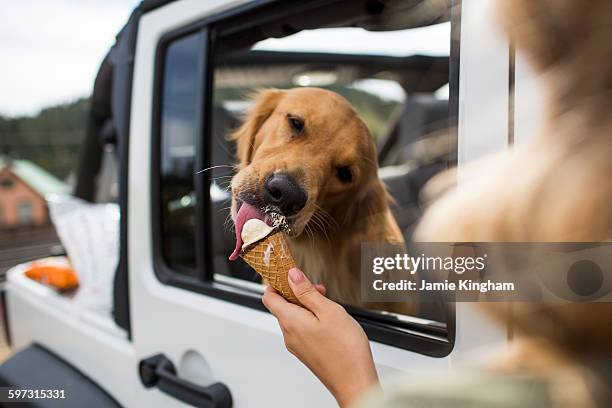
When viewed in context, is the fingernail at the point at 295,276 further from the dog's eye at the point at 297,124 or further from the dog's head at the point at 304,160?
the dog's eye at the point at 297,124

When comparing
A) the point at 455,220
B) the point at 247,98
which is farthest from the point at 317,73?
the point at 455,220

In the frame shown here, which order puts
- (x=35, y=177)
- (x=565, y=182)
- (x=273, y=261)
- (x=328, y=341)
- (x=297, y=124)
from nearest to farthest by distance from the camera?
1. (x=565, y=182)
2. (x=328, y=341)
3. (x=273, y=261)
4. (x=297, y=124)
5. (x=35, y=177)

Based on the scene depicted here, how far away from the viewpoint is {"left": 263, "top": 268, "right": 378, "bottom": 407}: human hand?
0.73m

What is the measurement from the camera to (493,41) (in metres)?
0.79

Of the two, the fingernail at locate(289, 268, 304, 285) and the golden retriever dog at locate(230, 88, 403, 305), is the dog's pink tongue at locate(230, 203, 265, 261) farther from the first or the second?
the fingernail at locate(289, 268, 304, 285)

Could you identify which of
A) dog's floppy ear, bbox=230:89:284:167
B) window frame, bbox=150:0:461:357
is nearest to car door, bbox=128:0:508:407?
window frame, bbox=150:0:461:357

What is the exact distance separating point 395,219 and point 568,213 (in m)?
0.84

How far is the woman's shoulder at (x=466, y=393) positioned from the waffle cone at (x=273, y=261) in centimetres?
25

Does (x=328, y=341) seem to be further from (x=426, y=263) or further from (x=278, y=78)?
(x=278, y=78)

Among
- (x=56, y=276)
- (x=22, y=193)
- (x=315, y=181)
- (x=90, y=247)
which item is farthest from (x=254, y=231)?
(x=22, y=193)

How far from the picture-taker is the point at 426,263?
3.01ft

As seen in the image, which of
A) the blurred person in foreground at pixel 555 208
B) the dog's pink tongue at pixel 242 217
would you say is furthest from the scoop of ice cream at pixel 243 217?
the blurred person in foreground at pixel 555 208

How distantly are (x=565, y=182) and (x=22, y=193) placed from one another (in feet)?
10.7

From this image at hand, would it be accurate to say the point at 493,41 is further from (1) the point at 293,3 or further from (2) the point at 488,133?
(1) the point at 293,3
